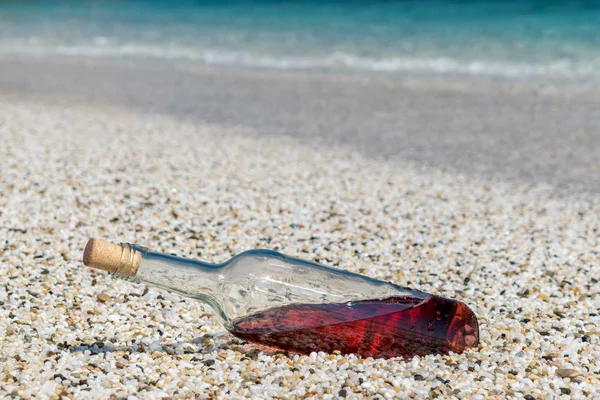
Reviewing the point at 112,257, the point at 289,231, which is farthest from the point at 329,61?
the point at 112,257

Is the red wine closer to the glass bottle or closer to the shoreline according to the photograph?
the glass bottle

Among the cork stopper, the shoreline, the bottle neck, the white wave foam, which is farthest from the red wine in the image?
the white wave foam

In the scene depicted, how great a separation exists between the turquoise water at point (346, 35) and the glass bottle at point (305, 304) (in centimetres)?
986

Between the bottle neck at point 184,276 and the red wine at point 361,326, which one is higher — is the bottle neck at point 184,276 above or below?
above

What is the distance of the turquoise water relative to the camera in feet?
43.0

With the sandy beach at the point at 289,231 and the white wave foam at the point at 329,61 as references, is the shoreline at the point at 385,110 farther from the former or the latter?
the white wave foam at the point at 329,61

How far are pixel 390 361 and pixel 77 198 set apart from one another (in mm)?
2595

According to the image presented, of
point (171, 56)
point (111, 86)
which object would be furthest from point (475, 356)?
point (171, 56)

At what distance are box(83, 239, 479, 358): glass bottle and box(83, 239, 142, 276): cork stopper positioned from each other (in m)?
0.04

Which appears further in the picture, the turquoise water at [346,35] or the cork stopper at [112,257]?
the turquoise water at [346,35]

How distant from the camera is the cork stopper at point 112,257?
2.11 m

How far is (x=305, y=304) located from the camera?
229cm

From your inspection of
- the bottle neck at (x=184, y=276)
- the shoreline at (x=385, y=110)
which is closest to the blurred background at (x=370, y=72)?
the shoreline at (x=385, y=110)

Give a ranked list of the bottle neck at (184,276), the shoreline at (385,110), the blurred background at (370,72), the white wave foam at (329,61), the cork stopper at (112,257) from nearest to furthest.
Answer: the cork stopper at (112,257), the bottle neck at (184,276), the shoreline at (385,110), the blurred background at (370,72), the white wave foam at (329,61)
